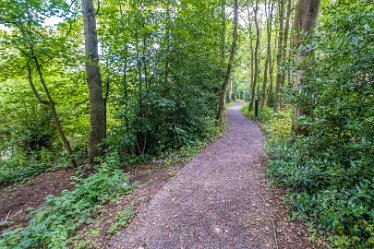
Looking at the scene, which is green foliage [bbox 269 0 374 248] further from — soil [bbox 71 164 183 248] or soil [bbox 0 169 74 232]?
soil [bbox 0 169 74 232]

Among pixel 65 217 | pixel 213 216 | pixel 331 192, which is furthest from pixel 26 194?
pixel 331 192

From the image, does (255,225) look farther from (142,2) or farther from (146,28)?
(142,2)

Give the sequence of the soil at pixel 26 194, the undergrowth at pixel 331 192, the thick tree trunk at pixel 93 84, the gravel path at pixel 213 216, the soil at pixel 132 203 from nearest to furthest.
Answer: the undergrowth at pixel 331 192
the gravel path at pixel 213 216
the soil at pixel 132 203
the soil at pixel 26 194
the thick tree trunk at pixel 93 84

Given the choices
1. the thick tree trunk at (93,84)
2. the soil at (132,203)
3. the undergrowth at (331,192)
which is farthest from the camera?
the thick tree trunk at (93,84)

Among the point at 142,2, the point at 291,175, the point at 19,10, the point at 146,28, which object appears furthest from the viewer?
the point at 142,2

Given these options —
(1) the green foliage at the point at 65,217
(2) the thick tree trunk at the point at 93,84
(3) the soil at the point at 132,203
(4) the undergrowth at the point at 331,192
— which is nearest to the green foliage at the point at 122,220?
(3) the soil at the point at 132,203

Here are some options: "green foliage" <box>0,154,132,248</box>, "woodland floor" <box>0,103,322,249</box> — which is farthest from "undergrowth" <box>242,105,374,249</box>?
"green foliage" <box>0,154,132,248</box>

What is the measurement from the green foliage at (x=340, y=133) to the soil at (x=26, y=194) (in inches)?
201

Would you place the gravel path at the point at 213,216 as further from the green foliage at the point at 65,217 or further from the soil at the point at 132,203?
the green foliage at the point at 65,217

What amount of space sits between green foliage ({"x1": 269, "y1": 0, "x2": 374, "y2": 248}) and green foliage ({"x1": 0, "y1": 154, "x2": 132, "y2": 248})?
10.7 feet

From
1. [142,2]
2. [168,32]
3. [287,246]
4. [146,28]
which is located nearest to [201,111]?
[168,32]

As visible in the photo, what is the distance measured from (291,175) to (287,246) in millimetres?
1353

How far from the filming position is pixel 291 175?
3258 mm

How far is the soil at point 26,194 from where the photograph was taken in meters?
3.96
